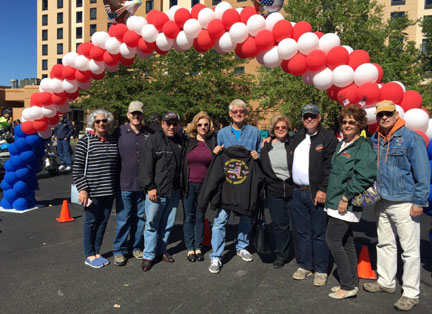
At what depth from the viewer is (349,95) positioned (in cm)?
439

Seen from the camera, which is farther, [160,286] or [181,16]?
[181,16]

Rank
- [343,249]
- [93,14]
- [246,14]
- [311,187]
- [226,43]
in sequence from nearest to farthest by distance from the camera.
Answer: [343,249], [311,187], [246,14], [226,43], [93,14]

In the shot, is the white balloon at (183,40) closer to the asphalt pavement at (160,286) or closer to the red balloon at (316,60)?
the red balloon at (316,60)

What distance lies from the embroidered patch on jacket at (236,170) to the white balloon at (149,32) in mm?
2664

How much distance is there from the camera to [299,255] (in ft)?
13.7

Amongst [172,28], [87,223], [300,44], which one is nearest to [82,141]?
[87,223]

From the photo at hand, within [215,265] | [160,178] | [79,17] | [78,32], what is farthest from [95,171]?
[79,17]

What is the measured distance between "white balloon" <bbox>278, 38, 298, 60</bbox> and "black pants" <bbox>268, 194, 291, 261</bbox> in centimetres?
208

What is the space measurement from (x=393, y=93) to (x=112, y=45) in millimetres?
4468

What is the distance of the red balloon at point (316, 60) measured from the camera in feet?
14.9

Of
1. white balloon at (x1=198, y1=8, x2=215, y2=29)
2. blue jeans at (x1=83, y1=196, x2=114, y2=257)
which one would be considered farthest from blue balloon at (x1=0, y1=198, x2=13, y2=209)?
white balloon at (x1=198, y1=8, x2=215, y2=29)

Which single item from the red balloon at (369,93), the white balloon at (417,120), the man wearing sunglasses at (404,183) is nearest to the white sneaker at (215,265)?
the man wearing sunglasses at (404,183)

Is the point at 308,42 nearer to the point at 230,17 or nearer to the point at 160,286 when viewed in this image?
the point at 230,17

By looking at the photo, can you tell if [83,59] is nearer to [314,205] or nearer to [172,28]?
[172,28]
